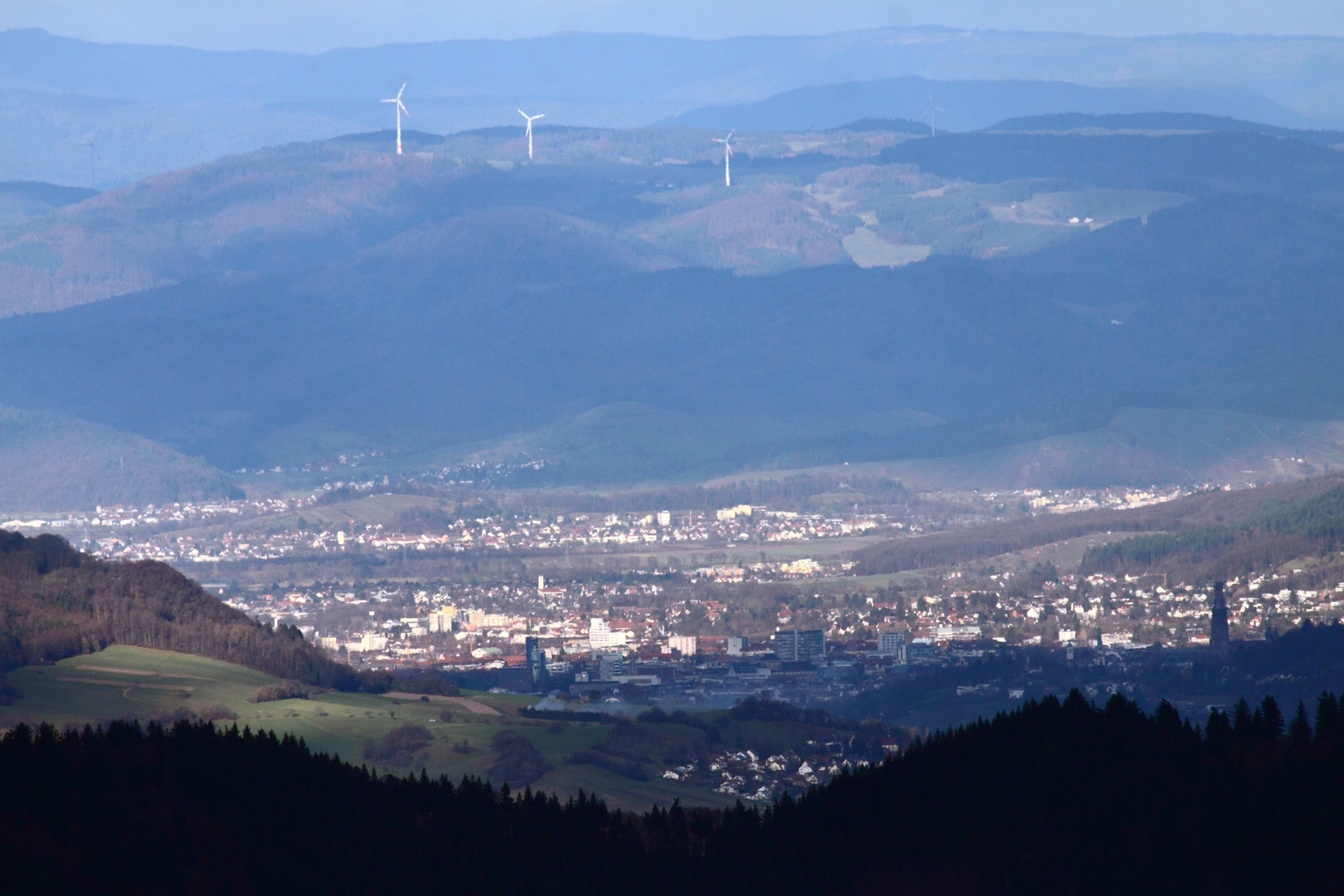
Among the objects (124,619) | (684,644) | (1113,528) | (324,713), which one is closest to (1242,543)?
(1113,528)

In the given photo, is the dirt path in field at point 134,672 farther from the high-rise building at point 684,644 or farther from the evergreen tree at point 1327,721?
the evergreen tree at point 1327,721

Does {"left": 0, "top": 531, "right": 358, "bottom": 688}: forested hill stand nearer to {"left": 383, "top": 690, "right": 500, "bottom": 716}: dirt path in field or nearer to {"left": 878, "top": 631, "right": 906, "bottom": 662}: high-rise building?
{"left": 383, "top": 690, "right": 500, "bottom": 716}: dirt path in field

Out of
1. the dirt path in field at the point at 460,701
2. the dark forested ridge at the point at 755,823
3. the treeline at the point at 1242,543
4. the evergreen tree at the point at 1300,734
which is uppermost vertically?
the treeline at the point at 1242,543

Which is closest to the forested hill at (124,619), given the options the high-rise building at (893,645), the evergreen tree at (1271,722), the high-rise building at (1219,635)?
the high-rise building at (893,645)

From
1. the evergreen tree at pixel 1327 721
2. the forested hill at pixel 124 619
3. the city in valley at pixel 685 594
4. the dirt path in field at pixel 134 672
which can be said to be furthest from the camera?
the city in valley at pixel 685 594

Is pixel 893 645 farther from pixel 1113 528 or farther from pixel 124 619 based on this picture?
pixel 124 619

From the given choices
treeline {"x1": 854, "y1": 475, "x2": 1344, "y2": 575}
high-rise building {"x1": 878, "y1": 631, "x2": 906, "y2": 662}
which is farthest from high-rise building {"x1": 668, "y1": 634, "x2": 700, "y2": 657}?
treeline {"x1": 854, "y1": 475, "x2": 1344, "y2": 575}
